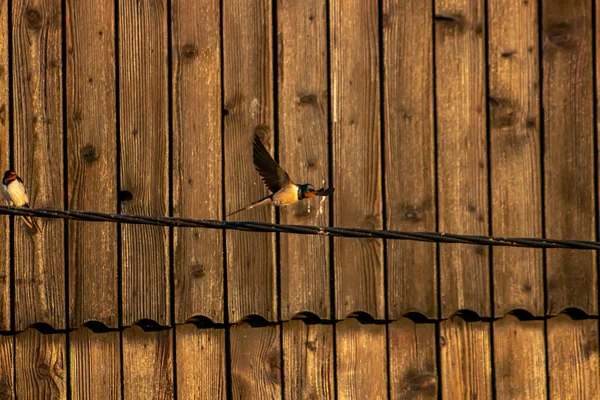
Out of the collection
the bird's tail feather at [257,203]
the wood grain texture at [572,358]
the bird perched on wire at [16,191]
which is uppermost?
the bird perched on wire at [16,191]

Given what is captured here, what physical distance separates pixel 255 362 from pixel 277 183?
2.80ft

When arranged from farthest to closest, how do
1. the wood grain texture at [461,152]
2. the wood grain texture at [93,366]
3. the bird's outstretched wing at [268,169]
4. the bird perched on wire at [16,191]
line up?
the wood grain texture at [461,152]
the wood grain texture at [93,366]
the bird perched on wire at [16,191]
the bird's outstretched wing at [268,169]

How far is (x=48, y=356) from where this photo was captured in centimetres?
485

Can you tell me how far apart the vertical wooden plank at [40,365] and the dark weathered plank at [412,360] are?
1468 millimetres

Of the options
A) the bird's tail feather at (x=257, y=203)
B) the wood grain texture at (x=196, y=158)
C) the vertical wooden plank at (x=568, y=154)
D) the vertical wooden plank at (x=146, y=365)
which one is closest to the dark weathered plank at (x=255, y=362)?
the wood grain texture at (x=196, y=158)

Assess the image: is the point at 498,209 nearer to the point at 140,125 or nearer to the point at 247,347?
the point at 247,347

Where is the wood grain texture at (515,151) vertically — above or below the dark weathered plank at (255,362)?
above

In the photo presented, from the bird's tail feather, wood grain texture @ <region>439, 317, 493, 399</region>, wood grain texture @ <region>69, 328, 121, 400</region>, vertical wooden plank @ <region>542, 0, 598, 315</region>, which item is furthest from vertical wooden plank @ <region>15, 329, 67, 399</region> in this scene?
vertical wooden plank @ <region>542, 0, 598, 315</region>

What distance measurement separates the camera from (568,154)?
541cm

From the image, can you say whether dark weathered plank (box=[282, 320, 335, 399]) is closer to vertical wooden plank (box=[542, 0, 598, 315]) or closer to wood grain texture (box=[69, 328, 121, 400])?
wood grain texture (box=[69, 328, 121, 400])

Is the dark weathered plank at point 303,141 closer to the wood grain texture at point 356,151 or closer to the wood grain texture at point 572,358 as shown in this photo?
the wood grain texture at point 356,151

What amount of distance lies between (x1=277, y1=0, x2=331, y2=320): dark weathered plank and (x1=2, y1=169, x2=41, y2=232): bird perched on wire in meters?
1.08

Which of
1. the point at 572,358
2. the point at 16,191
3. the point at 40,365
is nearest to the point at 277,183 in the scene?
the point at 16,191

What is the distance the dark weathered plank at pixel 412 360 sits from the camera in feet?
17.0
